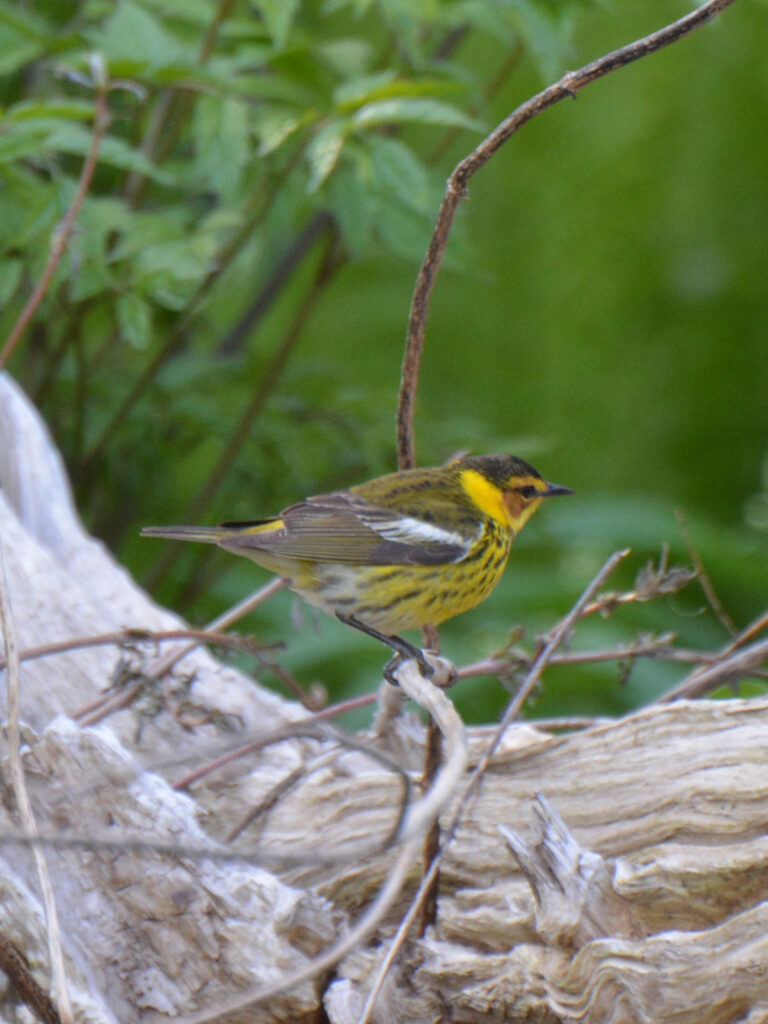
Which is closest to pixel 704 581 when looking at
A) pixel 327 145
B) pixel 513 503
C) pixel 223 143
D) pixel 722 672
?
pixel 722 672

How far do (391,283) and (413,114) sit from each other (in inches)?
95.7

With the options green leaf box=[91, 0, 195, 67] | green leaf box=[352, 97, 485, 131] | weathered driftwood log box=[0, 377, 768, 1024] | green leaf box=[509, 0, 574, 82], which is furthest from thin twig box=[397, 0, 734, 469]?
green leaf box=[91, 0, 195, 67]

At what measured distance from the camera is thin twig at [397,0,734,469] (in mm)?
962

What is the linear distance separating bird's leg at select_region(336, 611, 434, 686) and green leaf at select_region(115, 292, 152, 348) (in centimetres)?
56

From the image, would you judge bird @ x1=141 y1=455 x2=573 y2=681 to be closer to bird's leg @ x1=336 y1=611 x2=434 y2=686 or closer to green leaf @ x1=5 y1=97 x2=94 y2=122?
bird's leg @ x1=336 y1=611 x2=434 y2=686

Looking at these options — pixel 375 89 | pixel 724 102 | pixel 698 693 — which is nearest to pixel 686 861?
pixel 698 693

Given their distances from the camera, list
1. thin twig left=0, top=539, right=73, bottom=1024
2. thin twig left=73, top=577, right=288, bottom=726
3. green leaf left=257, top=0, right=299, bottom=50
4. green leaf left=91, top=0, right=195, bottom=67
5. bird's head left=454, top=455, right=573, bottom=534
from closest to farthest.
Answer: thin twig left=0, top=539, right=73, bottom=1024 → thin twig left=73, top=577, right=288, bottom=726 → green leaf left=257, top=0, right=299, bottom=50 → green leaf left=91, top=0, right=195, bottom=67 → bird's head left=454, top=455, right=573, bottom=534

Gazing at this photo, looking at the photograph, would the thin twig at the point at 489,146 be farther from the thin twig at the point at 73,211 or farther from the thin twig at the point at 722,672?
the thin twig at the point at 73,211

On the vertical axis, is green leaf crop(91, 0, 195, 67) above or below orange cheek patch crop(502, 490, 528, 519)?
above

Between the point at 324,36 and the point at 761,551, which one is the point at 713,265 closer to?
the point at 761,551

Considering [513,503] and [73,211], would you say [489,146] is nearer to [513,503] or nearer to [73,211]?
[73,211]

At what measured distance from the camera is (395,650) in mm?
1756

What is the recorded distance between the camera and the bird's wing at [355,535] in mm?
1841

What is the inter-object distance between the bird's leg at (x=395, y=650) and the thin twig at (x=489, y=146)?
0.31m
